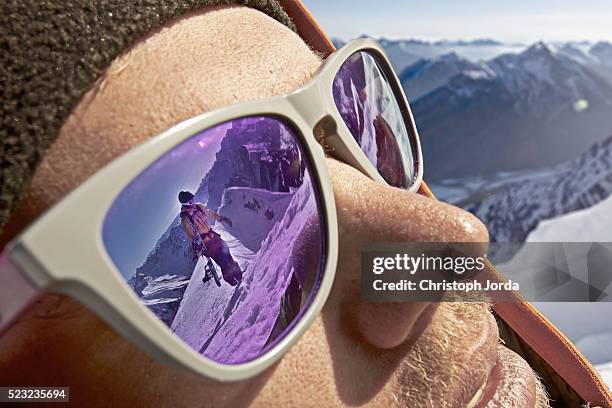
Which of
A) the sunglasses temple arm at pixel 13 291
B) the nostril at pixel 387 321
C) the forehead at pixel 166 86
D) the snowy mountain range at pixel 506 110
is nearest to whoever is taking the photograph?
the sunglasses temple arm at pixel 13 291

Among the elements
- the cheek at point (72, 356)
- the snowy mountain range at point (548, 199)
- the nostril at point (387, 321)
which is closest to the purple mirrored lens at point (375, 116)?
the nostril at point (387, 321)

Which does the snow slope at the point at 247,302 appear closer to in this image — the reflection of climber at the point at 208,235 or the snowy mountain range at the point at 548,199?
the reflection of climber at the point at 208,235

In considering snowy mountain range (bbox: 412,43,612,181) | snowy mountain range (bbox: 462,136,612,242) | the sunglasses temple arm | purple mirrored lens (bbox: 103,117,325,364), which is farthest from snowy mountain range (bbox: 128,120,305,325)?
snowy mountain range (bbox: 412,43,612,181)

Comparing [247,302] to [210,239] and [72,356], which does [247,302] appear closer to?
[210,239]

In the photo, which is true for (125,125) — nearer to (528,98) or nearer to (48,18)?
(48,18)

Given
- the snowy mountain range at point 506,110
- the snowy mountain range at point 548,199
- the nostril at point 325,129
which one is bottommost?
the snowy mountain range at point 506,110

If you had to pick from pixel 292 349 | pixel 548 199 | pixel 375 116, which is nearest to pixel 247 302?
pixel 292 349
